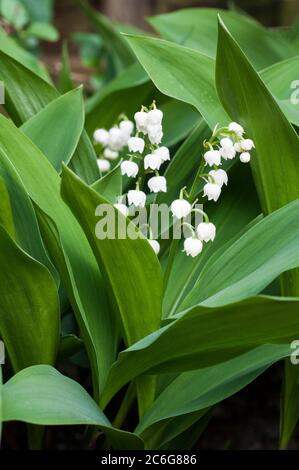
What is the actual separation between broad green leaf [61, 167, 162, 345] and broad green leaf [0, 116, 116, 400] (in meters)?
0.05

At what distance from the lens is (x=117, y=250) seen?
3.40ft

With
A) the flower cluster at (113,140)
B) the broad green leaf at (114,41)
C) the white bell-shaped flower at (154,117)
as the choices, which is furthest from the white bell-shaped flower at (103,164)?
the broad green leaf at (114,41)

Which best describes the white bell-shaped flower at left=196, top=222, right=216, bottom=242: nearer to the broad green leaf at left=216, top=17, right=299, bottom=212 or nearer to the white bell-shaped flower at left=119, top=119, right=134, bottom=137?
the broad green leaf at left=216, top=17, right=299, bottom=212

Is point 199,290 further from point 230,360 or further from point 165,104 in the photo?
point 165,104

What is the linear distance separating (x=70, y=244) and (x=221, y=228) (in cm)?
33

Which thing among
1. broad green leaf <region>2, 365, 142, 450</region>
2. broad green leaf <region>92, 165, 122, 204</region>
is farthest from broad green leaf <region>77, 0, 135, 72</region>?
broad green leaf <region>2, 365, 142, 450</region>

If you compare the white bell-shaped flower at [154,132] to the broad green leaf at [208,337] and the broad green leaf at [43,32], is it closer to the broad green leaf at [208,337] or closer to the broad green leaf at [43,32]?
the broad green leaf at [208,337]

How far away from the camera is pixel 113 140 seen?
4.82 ft

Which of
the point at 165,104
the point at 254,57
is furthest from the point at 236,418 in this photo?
the point at 254,57

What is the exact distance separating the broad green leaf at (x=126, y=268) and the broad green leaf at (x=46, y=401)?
0.45ft

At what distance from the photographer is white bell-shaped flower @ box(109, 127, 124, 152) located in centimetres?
145

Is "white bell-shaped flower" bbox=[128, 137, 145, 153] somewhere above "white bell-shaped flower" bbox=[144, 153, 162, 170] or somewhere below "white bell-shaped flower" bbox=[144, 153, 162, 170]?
above

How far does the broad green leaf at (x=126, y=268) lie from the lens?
3.32 feet
